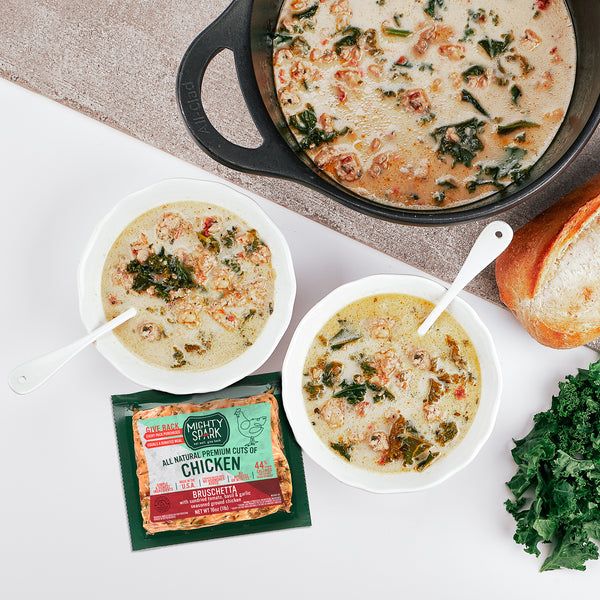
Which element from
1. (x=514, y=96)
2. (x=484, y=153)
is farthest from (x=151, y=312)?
(x=514, y=96)

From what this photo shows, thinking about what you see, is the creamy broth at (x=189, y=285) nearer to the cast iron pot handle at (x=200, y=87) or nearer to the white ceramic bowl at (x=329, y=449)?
the white ceramic bowl at (x=329, y=449)

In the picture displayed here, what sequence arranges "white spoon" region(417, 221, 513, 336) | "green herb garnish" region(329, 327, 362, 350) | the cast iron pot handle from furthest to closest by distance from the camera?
"green herb garnish" region(329, 327, 362, 350), "white spoon" region(417, 221, 513, 336), the cast iron pot handle

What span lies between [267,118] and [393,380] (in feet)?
2.40

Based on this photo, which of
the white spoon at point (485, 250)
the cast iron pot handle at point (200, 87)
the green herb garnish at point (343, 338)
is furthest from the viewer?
the green herb garnish at point (343, 338)

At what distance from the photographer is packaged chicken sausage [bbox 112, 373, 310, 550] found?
2012mm

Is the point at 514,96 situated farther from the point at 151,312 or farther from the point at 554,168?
the point at 151,312

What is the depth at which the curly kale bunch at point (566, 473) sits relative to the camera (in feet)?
6.45

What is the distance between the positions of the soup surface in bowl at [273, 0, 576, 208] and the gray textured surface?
227mm

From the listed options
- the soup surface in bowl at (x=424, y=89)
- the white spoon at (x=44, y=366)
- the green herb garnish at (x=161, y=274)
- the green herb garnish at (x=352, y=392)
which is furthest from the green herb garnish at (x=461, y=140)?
the white spoon at (x=44, y=366)

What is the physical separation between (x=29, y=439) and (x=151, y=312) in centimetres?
59

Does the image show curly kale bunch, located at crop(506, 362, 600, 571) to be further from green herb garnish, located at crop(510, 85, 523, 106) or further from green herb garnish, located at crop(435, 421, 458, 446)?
green herb garnish, located at crop(510, 85, 523, 106)

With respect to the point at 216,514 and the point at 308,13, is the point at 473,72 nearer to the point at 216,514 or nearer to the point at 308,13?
the point at 308,13

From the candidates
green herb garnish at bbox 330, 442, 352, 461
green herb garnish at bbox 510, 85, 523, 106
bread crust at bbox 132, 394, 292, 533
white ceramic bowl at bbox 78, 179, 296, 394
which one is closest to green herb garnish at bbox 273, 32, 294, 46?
white ceramic bowl at bbox 78, 179, 296, 394

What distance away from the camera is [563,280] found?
1.88m
